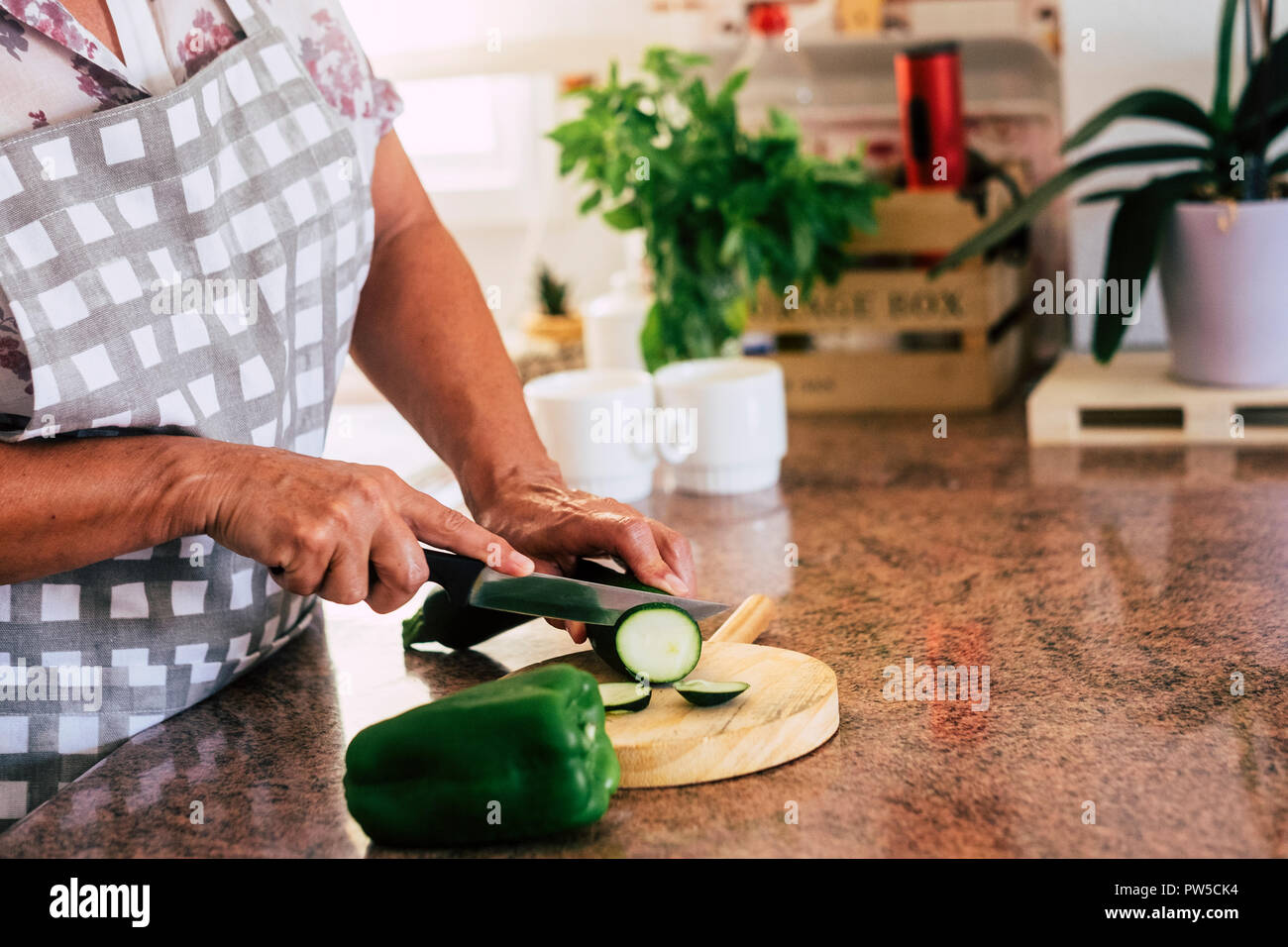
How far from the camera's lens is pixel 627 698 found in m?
0.81

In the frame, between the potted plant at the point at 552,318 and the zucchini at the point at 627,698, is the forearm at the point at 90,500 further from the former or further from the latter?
the potted plant at the point at 552,318

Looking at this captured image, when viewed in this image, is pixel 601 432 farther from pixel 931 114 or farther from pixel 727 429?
pixel 931 114

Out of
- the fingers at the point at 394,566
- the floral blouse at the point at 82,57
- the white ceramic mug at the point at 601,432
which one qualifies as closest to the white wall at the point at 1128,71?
the white ceramic mug at the point at 601,432

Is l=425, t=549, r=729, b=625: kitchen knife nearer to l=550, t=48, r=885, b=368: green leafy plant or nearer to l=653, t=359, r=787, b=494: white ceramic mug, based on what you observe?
l=653, t=359, r=787, b=494: white ceramic mug

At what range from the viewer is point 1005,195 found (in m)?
1.89

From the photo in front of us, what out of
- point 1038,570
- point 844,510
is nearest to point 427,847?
point 1038,570

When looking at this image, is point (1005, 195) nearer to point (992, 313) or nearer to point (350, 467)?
point (992, 313)

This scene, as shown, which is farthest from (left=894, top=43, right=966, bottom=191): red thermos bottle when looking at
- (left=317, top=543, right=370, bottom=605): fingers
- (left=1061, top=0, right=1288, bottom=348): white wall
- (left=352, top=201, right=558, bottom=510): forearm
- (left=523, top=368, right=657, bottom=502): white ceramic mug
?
(left=317, top=543, right=370, bottom=605): fingers

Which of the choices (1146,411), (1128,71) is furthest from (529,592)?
(1128,71)

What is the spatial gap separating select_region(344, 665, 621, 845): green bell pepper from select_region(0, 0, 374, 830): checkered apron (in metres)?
0.26

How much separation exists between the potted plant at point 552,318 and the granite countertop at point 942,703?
926 millimetres

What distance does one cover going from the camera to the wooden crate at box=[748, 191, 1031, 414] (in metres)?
1.78
